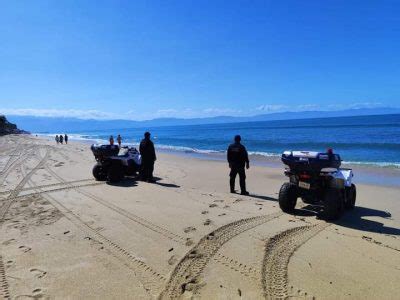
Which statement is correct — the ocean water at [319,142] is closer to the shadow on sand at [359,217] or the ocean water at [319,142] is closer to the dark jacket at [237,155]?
the shadow on sand at [359,217]

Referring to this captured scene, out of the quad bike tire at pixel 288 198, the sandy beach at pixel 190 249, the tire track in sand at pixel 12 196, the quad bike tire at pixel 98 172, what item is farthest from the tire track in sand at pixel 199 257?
the quad bike tire at pixel 98 172

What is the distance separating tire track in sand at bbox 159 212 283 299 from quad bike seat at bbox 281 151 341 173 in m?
1.32

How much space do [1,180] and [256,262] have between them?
11.2 metres

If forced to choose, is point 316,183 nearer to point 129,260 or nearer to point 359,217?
point 359,217

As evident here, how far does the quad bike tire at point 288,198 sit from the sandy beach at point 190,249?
26 cm

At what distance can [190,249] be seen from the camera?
5516 millimetres

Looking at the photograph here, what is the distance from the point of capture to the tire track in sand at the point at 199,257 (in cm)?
430

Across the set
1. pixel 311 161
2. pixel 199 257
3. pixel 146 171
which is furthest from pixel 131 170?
pixel 199 257

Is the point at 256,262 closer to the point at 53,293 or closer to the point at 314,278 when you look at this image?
the point at 314,278

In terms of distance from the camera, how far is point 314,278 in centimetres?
450

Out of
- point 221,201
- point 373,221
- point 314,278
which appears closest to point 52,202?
point 221,201

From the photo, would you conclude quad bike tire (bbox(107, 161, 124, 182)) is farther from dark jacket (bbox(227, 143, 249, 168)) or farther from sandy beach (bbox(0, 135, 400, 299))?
dark jacket (bbox(227, 143, 249, 168))

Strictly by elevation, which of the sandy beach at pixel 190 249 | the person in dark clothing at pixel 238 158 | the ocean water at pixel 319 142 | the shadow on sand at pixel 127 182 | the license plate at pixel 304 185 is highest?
the person in dark clothing at pixel 238 158

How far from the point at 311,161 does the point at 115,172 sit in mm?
6782
